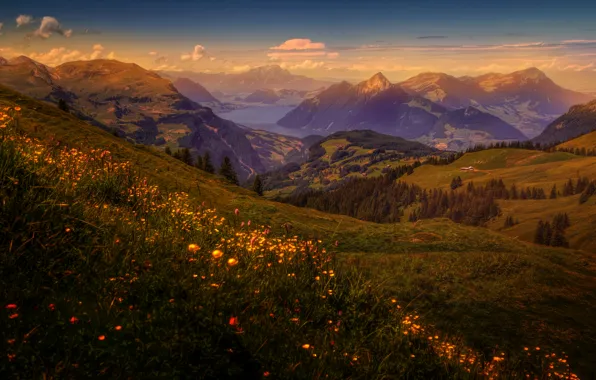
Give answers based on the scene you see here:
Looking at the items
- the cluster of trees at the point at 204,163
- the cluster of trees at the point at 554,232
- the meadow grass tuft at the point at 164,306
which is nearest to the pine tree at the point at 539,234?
the cluster of trees at the point at 554,232

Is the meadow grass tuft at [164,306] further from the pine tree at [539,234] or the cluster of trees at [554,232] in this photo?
the pine tree at [539,234]

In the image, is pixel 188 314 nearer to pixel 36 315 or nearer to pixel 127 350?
pixel 127 350

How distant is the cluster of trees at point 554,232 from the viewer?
521 feet

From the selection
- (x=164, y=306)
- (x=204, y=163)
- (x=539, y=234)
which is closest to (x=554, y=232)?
(x=539, y=234)

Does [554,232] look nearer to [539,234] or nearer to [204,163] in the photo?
[539,234]

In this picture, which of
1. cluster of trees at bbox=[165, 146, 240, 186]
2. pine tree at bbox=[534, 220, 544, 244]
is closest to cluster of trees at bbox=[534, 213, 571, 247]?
pine tree at bbox=[534, 220, 544, 244]

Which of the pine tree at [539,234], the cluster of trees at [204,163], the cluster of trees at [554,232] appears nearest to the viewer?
the cluster of trees at [204,163]

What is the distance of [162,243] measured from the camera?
6926 mm

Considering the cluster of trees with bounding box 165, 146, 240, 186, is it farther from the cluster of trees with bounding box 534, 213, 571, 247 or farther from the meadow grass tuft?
the cluster of trees with bounding box 534, 213, 571, 247

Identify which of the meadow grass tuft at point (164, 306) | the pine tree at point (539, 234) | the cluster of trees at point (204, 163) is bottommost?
the pine tree at point (539, 234)

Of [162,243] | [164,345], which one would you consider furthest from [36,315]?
[162,243]

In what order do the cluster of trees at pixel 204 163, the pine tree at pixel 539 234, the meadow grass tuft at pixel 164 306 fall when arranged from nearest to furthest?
the meadow grass tuft at pixel 164 306
the cluster of trees at pixel 204 163
the pine tree at pixel 539 234

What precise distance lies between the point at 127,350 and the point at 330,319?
4.14 metres

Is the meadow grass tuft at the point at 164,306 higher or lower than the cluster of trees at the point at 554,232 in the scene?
higher
